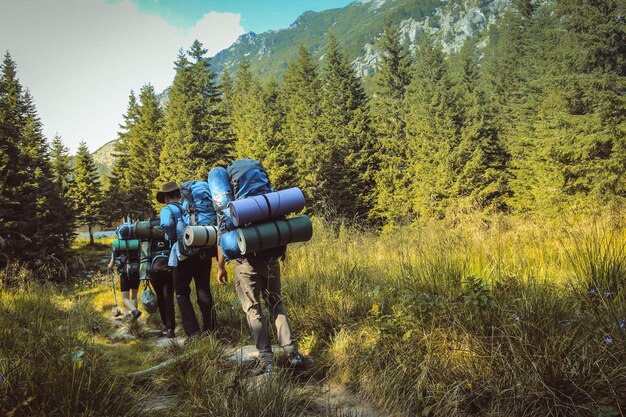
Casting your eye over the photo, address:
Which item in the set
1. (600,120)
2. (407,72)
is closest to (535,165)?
(600,120)

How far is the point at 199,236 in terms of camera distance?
3.98 m

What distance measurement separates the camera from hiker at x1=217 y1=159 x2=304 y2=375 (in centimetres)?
326

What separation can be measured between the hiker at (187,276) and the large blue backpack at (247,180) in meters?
1.41

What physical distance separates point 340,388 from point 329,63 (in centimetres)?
3796

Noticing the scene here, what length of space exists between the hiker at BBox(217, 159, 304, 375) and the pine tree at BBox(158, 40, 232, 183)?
27006 millimetres

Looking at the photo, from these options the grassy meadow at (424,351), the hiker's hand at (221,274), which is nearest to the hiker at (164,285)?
the grassy meadow at (424,351)

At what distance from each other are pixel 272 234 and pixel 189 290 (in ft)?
6.78

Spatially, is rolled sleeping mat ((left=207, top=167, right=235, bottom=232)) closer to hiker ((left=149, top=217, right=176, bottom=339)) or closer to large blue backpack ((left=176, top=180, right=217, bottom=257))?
large blue backpack ((left=176, top=180, right=217, bottom=257))

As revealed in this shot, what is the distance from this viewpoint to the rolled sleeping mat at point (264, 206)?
122 inches

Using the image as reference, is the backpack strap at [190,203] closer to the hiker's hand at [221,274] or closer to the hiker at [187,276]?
the hiker at [187,276]

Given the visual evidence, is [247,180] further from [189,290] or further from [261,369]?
[189,290]

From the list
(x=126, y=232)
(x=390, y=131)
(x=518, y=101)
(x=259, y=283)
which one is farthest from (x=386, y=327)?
(x=518, y=101)

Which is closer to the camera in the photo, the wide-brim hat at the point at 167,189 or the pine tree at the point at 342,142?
the wide-brim hat at the point at 167,189

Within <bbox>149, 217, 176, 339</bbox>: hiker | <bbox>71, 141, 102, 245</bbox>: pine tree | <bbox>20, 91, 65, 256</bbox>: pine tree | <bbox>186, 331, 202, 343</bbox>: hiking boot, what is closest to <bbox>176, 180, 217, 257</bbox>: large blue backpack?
<bbox>149, 217, 176, 339</bbox>: hiker
